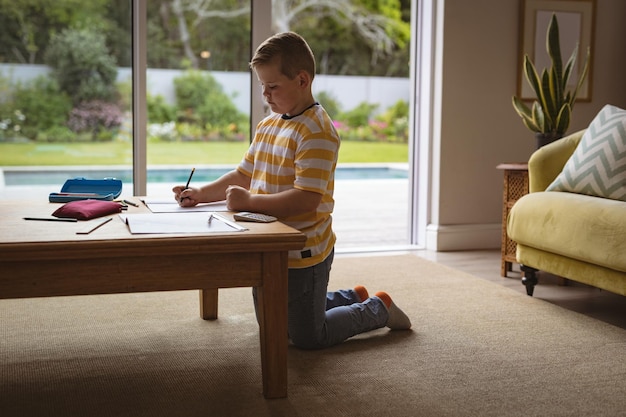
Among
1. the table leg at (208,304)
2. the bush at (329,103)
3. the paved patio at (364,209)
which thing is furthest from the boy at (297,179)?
the bush at (329,103)

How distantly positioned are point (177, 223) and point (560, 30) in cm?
362

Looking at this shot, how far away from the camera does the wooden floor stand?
10.3 ft

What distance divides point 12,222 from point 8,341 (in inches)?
30.9

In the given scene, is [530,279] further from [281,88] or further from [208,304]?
[281,88]

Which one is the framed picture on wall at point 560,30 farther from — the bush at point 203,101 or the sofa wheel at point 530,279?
the bush at point 203,101

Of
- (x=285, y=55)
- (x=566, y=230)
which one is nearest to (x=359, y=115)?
(x=566, y=230)

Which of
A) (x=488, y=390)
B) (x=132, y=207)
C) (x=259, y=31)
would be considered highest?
(x=259, y=31)

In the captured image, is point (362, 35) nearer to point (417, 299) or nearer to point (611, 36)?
point (611, 36)

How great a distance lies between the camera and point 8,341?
8.38 feet

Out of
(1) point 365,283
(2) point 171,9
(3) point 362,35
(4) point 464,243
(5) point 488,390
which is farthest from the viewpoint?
(3) point 362,35

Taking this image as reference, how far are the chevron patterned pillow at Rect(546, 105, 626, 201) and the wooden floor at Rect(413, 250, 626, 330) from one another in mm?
→ 487

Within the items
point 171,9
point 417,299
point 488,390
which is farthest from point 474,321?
point 171,9

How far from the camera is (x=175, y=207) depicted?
7.63 ft

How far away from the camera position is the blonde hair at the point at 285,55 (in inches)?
85.9
